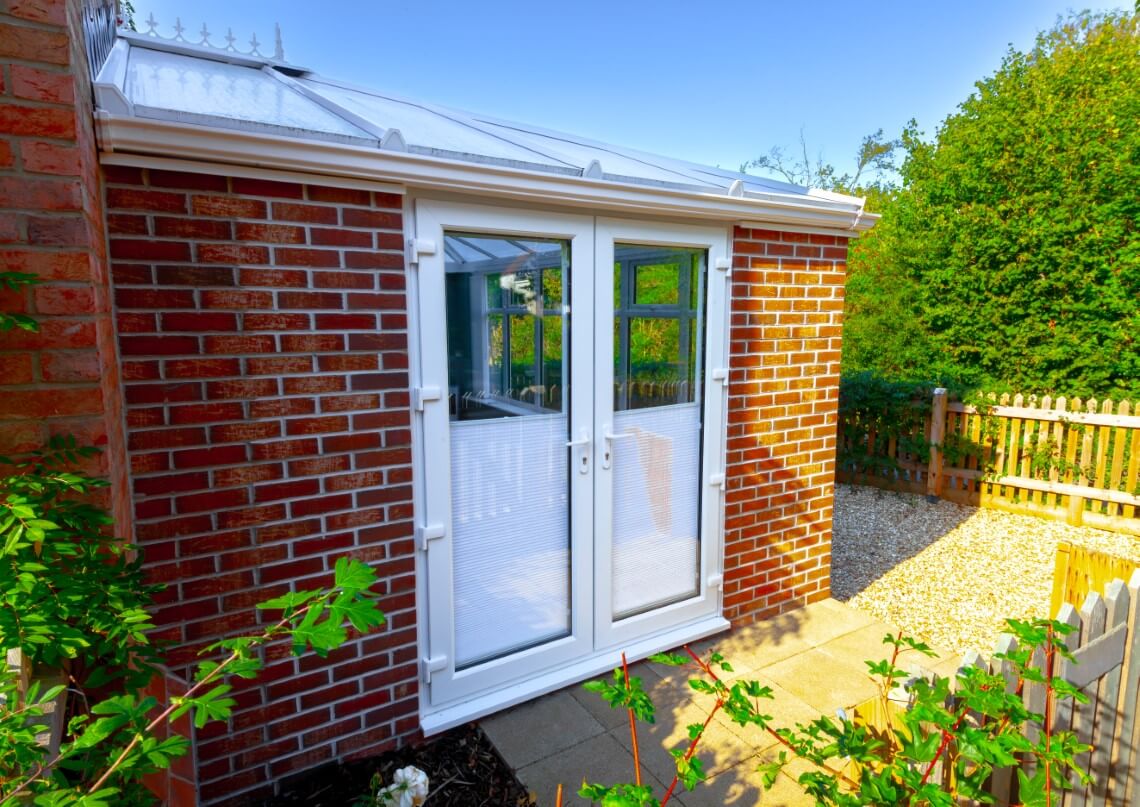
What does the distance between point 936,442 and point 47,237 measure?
7.87 m

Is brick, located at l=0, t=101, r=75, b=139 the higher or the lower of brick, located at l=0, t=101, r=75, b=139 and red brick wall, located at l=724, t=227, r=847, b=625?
the higher

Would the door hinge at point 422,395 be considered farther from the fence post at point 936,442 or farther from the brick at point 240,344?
the fence post at point 936,442

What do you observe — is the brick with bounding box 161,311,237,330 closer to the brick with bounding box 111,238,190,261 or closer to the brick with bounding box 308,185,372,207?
the brick with bounding box 111,238,190,261

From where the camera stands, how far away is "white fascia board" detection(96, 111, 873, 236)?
204 cm

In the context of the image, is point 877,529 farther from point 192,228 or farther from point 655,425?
point 192,228

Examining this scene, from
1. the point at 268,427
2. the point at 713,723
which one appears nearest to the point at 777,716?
the point at 713,723

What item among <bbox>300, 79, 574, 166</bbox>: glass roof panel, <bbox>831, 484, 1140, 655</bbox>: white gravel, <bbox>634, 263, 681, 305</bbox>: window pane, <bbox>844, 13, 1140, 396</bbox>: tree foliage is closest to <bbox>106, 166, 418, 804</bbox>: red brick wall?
<bbox>300, 79, 574, 166</bbox>: glass roof panel

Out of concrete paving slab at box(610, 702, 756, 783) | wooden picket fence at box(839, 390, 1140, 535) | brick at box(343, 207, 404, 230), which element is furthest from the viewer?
wooden picket fence at box(839, 390, 1140, 535)

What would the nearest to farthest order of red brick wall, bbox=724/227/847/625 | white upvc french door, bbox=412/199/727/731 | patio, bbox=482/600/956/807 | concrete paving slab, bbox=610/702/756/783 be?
patio, bbox=482/600/956/807, concrete paving slab, bbox=610/702/756/783, white upvc french door, bbox=412/199/727/731, red brick wall, bbox=724/227/847/625

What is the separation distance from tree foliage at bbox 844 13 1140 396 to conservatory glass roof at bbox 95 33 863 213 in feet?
18.4

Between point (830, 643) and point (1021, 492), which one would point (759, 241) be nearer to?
point (830, 643)

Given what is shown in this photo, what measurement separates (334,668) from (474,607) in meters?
0.67

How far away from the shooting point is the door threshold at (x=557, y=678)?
289cm

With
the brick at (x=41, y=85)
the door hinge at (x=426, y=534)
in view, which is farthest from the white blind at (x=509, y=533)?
the brick at (x=41, y=85)
